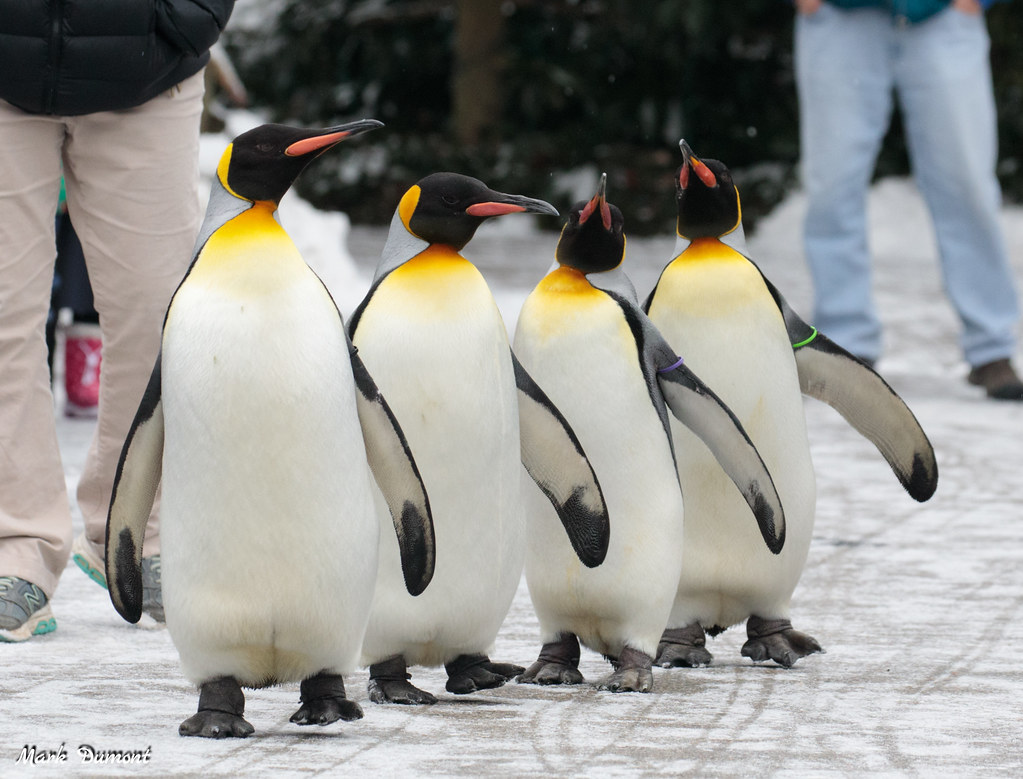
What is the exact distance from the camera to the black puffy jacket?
3271 millimetres

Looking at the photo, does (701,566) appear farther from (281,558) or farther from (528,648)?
(281,558)

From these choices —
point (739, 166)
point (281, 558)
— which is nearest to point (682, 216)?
point (281, 558)

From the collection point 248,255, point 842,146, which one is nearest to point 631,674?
point 248,255

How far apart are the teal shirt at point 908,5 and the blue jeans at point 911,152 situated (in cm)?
4

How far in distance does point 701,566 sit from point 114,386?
1206mm

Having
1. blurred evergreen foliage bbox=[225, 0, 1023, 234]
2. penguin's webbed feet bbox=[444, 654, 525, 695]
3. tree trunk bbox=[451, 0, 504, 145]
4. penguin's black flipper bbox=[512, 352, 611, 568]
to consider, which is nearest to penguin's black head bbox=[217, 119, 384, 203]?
penguin's black flipper bbox=[512, 352, 611, 568]

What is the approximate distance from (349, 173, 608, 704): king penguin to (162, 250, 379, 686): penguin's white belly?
24 centimetres

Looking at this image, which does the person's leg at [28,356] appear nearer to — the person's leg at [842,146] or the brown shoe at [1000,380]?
the person's leg at [842,146]

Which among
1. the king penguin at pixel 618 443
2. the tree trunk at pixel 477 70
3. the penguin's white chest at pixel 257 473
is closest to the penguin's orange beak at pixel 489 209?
the king penguin at pixel 618 443

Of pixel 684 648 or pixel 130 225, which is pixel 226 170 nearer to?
pixel 130 225

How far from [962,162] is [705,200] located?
382 cm

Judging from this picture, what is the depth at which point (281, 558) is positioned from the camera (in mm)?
2508

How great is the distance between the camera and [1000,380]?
6867mm

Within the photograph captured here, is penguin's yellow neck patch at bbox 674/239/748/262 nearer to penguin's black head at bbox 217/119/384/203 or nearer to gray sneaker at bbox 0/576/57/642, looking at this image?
penguin's black head at bbox 217/119/384/203
